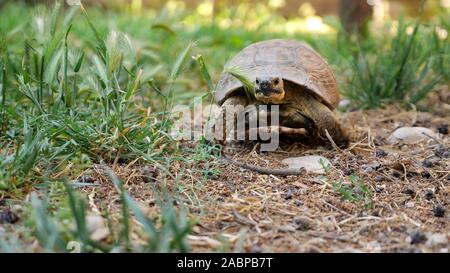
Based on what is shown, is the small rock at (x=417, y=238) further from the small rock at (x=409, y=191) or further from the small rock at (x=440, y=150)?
the small rock at (x=440, y=150)

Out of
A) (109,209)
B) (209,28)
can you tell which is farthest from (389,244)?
(209,28)

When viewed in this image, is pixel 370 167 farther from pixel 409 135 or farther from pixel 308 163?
pixel 409 135

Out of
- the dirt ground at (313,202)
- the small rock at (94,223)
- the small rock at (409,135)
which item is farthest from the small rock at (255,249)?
A: the small rock at (409,135)

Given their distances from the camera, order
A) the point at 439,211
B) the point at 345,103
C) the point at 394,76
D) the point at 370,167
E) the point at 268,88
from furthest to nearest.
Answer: the point at 345,103, the point at 394,76, the point at 268,88, the point at 370,167, the point at 439,211

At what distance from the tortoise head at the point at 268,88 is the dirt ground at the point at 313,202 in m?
0.28

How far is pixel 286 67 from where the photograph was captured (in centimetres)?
303

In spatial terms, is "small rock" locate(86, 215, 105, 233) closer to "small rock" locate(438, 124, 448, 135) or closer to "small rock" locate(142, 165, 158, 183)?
"small rock" locate(142, 165, 158, 183)

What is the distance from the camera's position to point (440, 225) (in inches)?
81.3

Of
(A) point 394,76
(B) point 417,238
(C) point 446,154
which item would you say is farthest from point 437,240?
(A) point 394,76

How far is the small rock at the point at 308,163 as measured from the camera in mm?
2643

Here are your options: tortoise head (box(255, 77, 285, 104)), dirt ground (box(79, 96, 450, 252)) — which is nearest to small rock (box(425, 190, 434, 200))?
dirt ground (box(79, 96, 450, 252))

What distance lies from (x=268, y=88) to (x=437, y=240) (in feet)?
3.98
